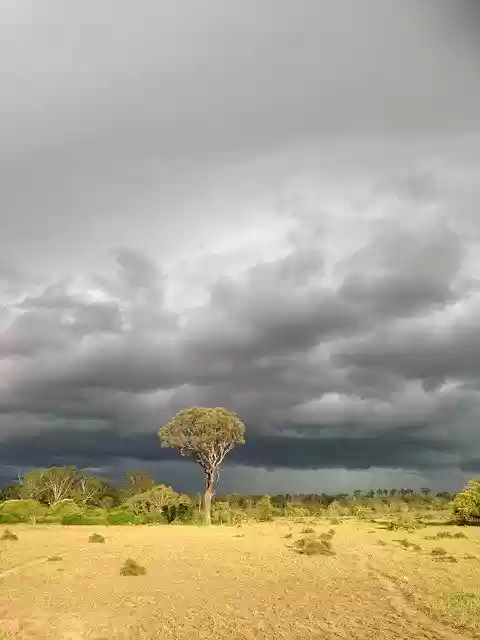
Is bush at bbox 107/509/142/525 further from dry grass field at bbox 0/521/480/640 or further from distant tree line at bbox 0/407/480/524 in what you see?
dry grass field at bbox 0/521/480/640

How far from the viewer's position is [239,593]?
52.4ft

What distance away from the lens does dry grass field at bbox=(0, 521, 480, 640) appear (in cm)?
Result: 1192

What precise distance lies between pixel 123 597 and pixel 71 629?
3.54 m

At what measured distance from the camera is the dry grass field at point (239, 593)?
11922 mm

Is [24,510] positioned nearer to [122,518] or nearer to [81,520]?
[81,520]

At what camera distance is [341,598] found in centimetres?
1514

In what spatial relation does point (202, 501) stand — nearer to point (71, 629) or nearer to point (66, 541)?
point (66, 541)

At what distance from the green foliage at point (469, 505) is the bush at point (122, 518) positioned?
2788 cm

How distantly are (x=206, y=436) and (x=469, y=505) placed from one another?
85.9ft

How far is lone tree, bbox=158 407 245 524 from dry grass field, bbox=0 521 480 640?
28.7 m

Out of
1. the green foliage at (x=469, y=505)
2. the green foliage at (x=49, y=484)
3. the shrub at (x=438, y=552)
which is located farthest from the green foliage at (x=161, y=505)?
the shrub at (x=438, y=552)

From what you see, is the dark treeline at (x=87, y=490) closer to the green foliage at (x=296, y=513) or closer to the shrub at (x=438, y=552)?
the green foliage at (x=296, y=513)

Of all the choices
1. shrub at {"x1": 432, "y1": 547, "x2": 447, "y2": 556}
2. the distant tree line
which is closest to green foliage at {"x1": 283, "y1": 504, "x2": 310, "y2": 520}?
the distant tree line

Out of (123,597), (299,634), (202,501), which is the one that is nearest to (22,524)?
(202,501)
